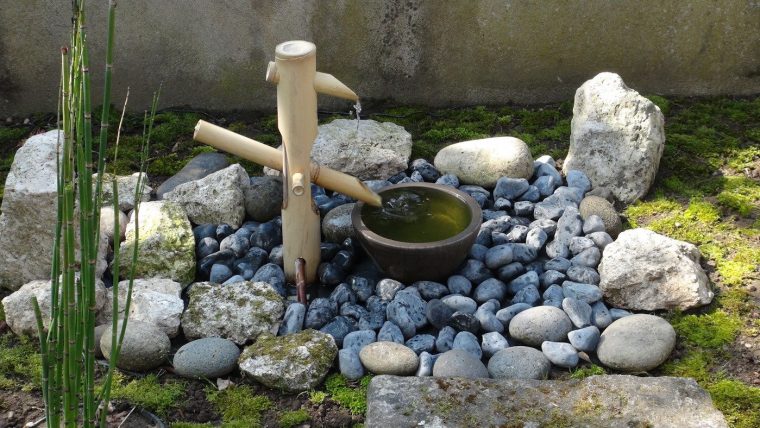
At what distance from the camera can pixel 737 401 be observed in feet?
9.55

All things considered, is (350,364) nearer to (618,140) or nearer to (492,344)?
(492,344)

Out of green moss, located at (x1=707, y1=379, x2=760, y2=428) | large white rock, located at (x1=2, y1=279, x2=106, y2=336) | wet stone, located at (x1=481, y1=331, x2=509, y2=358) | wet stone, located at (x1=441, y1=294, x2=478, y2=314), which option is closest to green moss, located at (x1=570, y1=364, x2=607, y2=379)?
wet stone, located at (x1=481, y1=331, x2=509, y2=358)

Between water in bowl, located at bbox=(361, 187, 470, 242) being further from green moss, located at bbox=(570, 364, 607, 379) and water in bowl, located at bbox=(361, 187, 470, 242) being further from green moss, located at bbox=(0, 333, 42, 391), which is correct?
green moss, located at bbox=(0, 333, 42, 391)

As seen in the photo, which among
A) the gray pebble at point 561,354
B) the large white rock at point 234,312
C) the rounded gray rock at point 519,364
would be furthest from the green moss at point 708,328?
the large white rock at point 234,312

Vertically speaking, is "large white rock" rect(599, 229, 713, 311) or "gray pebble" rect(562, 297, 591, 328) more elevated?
"large white rock" rect(599, 229, 713, 311)

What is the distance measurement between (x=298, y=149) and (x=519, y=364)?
1.19 m

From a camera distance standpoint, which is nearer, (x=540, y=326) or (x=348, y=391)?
(x=348, y=391)

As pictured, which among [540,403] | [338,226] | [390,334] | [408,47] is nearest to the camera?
[540,403]

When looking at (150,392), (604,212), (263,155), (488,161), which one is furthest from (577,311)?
(150,392)

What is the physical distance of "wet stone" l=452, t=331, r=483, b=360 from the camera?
315cm

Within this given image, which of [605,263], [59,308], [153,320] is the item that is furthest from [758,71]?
[59,308]

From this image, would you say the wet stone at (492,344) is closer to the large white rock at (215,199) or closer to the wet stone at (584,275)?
the wet stone at (584,275)

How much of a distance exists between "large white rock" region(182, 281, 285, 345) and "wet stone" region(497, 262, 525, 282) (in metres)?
0.95

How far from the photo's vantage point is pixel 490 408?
2.71m
